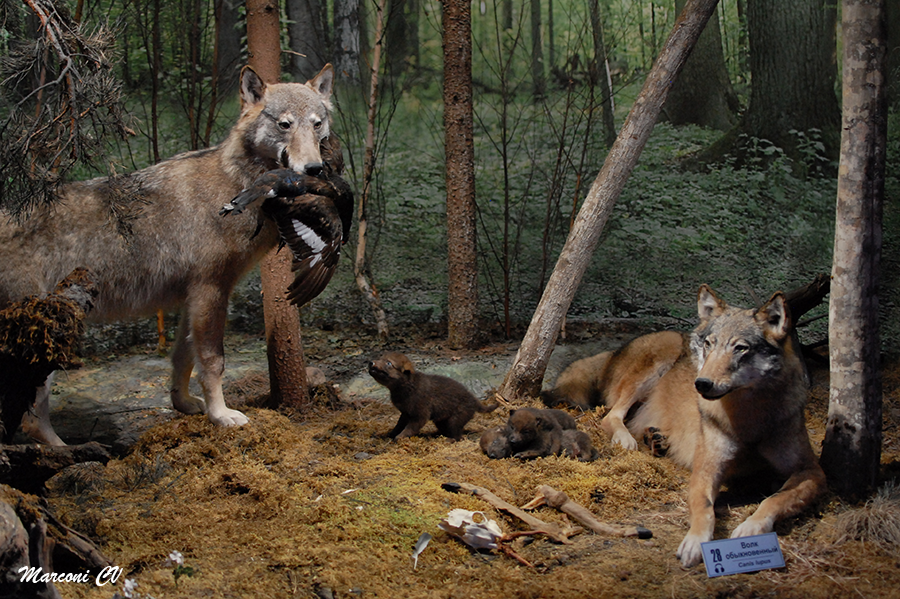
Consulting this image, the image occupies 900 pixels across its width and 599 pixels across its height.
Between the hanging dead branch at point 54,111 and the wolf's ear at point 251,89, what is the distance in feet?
3.01

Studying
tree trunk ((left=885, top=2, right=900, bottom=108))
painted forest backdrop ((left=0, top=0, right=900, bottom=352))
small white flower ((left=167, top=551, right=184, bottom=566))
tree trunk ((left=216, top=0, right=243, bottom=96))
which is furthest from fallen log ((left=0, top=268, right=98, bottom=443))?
tree trunk ((left=885, top=2, right=900, bottom=108))

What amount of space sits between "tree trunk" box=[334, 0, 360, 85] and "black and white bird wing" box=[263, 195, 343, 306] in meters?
4.74

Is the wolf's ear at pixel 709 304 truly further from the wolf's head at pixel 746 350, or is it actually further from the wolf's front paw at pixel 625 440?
the wolf's front paw at pixel 625 440

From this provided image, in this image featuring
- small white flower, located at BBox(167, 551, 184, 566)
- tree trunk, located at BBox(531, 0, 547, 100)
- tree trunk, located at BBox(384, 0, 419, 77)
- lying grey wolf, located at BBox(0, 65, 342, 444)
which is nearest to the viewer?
small white flower, located at BBox(167, 551, 184, 566)

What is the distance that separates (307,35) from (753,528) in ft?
22.7

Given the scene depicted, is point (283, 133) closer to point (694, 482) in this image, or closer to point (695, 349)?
point (695, 349)

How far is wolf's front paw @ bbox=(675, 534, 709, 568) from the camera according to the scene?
2686 millimetres

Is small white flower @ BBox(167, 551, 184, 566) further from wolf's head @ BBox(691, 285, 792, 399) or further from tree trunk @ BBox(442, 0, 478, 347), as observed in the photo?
tree trunk @ BBox(442, 0, 478, 347)

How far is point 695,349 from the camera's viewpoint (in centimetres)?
359

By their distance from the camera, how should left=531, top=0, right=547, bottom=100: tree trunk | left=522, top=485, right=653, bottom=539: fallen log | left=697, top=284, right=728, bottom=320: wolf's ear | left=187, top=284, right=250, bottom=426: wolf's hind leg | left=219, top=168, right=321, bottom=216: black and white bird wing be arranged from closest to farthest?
1. left=522, top=485, right=653, bottom=539: fallen log
2. left=219, top=168, right=321, bottom=216: black and white bird wing
3. left=697, top=284, right=728, bottom=320: wolf's ear
4. left=187, top=284, right=250, bottom=426: wolf's hind leg
5. left=531, top=0, right=547, bottom=100: tree trunk

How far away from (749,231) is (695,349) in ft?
13.6

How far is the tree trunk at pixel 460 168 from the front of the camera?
600cm

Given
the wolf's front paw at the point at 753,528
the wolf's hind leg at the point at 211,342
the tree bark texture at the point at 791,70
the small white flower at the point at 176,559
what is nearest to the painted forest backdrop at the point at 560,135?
the tree bark texture at the point at 791,70
